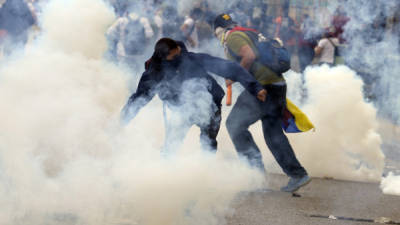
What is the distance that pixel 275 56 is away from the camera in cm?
643

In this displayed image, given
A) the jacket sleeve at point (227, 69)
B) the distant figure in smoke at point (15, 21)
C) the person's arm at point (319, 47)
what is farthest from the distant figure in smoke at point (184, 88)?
the person's arm at point (319, 47)

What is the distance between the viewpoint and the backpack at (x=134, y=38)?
927 cm

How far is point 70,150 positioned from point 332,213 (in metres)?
2.11

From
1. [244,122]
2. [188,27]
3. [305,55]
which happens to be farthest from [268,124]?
[305,55]

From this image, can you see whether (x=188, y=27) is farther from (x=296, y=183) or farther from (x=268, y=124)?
(x=296, y=183)

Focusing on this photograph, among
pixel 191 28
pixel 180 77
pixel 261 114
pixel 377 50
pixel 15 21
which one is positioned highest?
pixel 15 21

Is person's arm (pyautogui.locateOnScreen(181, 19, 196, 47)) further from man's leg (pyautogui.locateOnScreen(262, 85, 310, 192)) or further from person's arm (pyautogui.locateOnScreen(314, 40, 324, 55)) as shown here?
man's leg (pyautogui.locateOnScreen(262, 85, 310, 192))

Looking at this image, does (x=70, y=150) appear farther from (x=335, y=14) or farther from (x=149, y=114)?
(x=335, y=14)

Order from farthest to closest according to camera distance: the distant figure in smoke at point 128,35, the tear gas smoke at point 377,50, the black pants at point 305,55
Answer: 1. the black pants at point 305,55
2. the tear gas smoke at point 377,50
3. the distant figure in smoke at point 128,35

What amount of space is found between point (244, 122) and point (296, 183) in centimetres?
70

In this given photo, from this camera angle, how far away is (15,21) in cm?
942

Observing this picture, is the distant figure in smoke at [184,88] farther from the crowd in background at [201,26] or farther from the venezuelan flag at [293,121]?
the crowd in background at [201,26]

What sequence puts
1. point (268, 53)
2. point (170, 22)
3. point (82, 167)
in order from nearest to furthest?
point (82, 167)
point (268, 53)
point (170, 22)

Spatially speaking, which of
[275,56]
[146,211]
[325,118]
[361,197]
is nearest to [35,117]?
[146,211]
